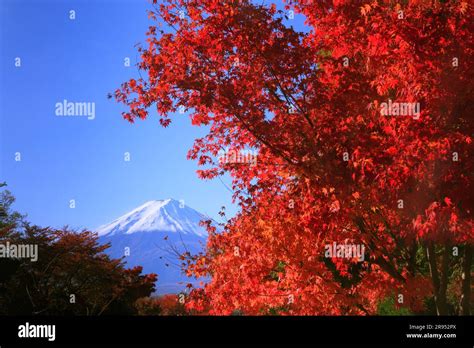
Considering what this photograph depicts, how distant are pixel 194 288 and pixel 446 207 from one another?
7220mm

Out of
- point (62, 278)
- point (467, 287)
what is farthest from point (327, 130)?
point (62, 278)

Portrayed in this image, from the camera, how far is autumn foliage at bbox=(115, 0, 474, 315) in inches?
356

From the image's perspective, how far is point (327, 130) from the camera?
33.2ft

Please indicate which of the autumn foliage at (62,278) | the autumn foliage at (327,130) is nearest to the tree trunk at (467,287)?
the autumn foliage at (327,130)

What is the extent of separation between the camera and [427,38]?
29.9ft

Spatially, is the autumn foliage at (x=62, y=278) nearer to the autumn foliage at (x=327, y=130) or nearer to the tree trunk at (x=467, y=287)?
the autumn foliage at (x=327, y=130)

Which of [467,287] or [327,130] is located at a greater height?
[327,130]

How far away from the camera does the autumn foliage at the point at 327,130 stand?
905cm

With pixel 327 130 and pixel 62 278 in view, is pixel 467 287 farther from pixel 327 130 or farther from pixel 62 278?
pixel 62 278

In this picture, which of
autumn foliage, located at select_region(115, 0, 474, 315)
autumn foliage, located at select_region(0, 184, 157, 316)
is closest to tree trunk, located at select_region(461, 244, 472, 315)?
autumn foliage, located at select_region(115, 0, 474, 315)

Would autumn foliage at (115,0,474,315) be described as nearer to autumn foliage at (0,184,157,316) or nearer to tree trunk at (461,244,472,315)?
tree trunk at (461,244,472,315)

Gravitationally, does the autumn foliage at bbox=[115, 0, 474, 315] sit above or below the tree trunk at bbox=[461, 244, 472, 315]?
above

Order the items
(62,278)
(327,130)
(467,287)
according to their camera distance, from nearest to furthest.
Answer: (327,130), (467,287), (62,278)

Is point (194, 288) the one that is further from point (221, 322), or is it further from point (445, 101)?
point (445, 101)
